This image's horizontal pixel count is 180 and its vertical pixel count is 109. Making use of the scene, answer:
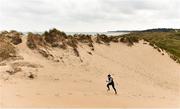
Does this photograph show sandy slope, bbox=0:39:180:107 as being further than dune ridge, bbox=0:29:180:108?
No

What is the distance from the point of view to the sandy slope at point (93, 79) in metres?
16.0

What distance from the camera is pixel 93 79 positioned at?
67.8ft

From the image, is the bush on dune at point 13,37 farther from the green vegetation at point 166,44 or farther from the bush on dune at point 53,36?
the green vegetation at point 166,44

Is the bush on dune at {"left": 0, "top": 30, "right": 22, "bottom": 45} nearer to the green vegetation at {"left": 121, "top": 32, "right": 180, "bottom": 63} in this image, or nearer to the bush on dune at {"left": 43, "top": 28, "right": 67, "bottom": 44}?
the bush on dune at {"left": 43, "top": 28, "right": 67, "bottom": 44}

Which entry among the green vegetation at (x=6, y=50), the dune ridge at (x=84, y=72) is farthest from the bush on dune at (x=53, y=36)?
the green vegetation at (x=6, y=50)

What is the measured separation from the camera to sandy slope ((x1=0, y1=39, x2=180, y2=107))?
52.4 feet

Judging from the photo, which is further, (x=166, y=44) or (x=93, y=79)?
(x=166, y=44)

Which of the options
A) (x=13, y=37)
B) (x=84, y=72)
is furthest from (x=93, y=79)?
(x=13, y=37)

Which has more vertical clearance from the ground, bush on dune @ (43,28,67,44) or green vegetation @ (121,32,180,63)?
bush on dune @ (43,28,67,44)

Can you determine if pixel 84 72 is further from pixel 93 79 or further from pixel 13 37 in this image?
pixel 13 37

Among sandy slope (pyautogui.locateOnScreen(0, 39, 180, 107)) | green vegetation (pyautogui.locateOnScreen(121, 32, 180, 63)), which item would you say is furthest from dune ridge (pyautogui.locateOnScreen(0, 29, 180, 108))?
green vegetation (pyautogui.locateOnScreen(121, 32, 180, 63))

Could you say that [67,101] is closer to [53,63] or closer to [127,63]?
[53,63]

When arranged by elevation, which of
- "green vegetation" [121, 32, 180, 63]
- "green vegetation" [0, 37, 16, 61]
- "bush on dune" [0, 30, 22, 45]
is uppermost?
"bush on dune" [0, 30, 22, 45]

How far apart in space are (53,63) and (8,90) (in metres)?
5.24
